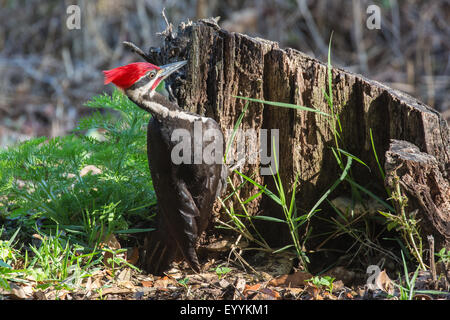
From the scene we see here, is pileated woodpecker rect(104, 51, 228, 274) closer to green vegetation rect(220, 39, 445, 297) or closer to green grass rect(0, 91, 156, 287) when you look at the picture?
green vegetation rect(220, 39, 445, 297)

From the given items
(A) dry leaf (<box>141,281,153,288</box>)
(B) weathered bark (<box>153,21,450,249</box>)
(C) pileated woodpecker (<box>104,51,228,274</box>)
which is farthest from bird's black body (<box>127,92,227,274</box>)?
(B) weathered bark (<box>153,21,450,249</box>)

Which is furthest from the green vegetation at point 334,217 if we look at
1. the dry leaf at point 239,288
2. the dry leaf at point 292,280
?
the dry leaf at point 239,288

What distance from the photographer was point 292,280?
3043 millimetres

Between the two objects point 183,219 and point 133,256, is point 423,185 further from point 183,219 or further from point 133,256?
point 133,256

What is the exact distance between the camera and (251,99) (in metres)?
2.92

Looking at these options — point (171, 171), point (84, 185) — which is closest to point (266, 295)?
point (171, 171)

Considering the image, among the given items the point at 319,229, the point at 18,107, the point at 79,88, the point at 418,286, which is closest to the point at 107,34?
the point at 79,88

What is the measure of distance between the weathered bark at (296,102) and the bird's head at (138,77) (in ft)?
0.82

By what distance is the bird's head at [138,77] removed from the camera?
9.52ft

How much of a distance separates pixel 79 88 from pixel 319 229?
6.35 metres

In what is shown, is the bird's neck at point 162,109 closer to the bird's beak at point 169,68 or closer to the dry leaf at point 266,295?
the bird's beak at point 169,68

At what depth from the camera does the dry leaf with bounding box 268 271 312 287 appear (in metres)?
3.01

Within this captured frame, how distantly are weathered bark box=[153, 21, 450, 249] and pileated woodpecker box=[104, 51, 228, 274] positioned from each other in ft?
0.59
